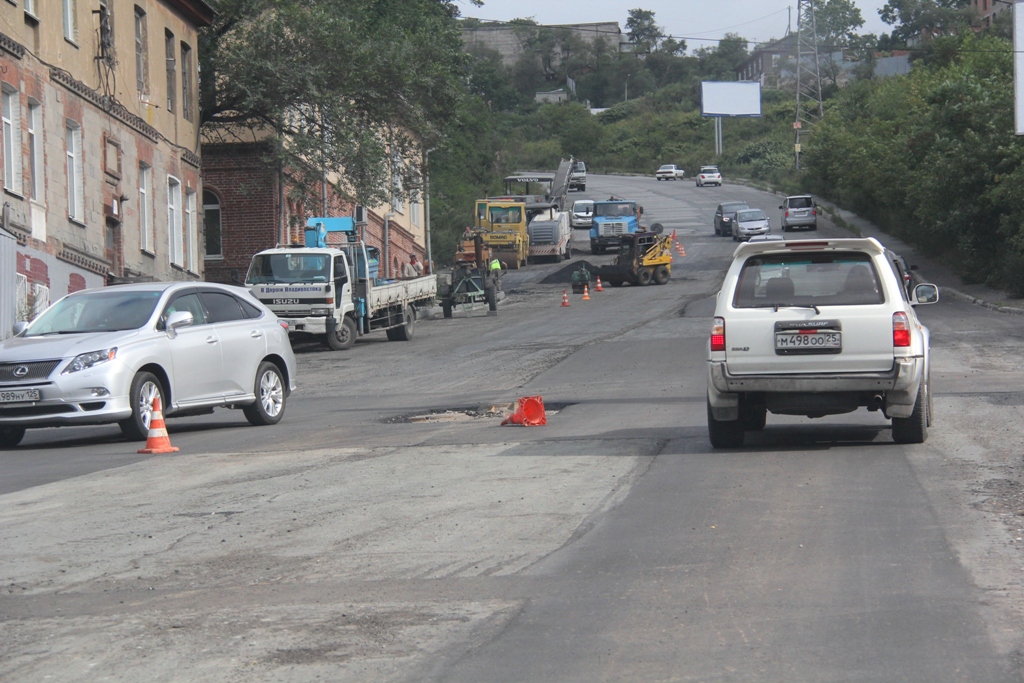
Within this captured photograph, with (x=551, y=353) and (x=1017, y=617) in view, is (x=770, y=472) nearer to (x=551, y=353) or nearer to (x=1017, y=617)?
(x=1017, y=617)

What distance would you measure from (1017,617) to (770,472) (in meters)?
4.13

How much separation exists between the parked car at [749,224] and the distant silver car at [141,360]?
1891 inches

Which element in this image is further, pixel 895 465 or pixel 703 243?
pixel 703 243

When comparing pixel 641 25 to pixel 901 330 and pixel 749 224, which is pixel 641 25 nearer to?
pixel 749 224

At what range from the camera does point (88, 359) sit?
1293 centimetres

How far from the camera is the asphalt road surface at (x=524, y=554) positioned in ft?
17.0

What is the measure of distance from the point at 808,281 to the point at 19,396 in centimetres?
774

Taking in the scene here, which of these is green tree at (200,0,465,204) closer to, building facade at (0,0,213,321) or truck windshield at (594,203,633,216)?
building facade at (0,0,213,321)

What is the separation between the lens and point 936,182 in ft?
130

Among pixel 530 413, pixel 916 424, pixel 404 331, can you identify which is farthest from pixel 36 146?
pixel 916 424

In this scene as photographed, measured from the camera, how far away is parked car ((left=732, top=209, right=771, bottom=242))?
6131cm

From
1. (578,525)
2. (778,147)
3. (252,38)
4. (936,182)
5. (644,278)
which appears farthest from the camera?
(778,147)

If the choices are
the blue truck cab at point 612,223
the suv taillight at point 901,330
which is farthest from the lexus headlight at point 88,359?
the blue truck cab at point 612,223

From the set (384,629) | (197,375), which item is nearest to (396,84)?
(197,375)
